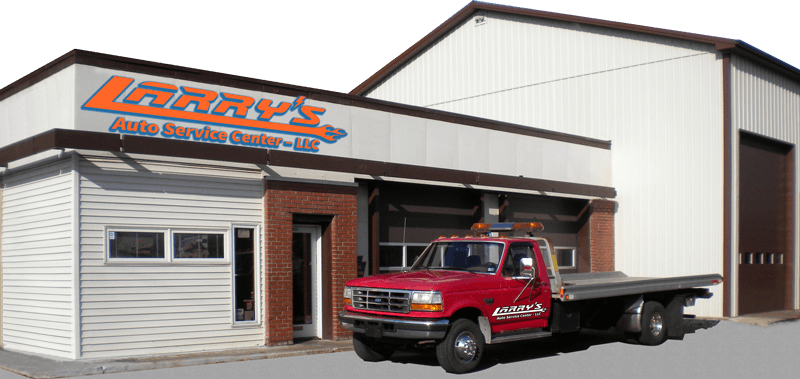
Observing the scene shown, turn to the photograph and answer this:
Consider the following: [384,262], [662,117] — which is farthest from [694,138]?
[384,262]

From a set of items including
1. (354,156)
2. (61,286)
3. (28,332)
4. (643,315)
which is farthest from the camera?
(354,156)

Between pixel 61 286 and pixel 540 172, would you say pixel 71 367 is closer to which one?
pixel 61 286

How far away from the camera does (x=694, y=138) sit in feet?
64.7

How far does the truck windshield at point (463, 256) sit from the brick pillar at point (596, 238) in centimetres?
915

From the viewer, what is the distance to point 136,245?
1218cm

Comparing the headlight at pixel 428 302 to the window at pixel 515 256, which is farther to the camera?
the window at pixel 515 256

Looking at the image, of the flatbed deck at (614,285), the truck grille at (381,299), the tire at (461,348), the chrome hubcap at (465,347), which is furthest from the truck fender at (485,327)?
the flatbed deck at (614,285)

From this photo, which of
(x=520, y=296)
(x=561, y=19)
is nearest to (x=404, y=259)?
(x=520, y=296)

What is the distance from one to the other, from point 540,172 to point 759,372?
29.8 feet

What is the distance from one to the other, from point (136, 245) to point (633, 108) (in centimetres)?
1443

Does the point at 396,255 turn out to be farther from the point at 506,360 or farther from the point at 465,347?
the point at 465,347

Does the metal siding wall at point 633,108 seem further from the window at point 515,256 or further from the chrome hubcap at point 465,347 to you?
the chrome hubcap at point 465,347

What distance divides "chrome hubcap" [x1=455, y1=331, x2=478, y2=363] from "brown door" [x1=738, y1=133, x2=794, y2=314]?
11506mm

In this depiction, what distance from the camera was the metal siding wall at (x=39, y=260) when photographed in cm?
1169
